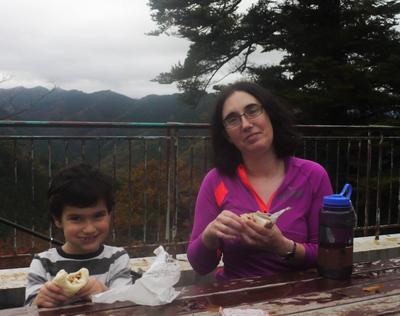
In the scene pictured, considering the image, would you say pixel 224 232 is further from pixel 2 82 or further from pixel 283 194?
pixel 2 82

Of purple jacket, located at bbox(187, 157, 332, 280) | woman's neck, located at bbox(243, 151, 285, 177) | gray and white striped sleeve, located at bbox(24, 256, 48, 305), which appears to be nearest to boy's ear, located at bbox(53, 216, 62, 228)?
gray and white striped sleeve, located at bbox(24, 256, 48, 305)

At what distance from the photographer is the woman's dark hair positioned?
2068 mm

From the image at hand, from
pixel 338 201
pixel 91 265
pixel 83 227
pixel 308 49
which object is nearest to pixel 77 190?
pixel 83 227

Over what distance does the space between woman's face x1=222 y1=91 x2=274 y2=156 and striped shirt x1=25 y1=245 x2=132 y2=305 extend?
2.20 feet

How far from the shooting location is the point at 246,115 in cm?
199

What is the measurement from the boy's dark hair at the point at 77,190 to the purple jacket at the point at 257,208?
0.41 meters

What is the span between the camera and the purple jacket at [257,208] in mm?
1894

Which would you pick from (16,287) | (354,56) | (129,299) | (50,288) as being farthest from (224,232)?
(354,56)

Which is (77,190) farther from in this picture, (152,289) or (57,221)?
(152,289)

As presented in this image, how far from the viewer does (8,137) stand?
12.2 ft

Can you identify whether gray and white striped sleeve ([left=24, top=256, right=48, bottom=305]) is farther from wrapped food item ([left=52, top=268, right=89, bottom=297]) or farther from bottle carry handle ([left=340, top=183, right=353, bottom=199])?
bottle carry handle ([left=340, top=183, right=353, bottom=199])

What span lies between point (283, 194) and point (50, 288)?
0.97 metres

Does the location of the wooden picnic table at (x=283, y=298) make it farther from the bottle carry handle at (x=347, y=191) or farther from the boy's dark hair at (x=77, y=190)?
the boy's dark hair at (x=77, y=190)

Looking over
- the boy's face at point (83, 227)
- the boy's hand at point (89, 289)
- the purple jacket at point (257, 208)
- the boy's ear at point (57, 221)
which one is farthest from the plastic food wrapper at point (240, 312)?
the boy's ear at point (57, 221)
